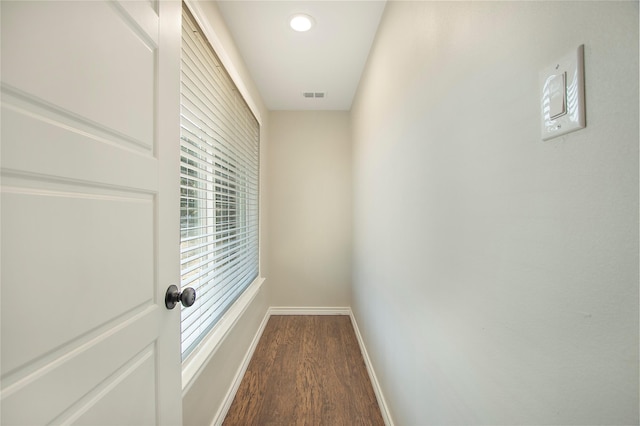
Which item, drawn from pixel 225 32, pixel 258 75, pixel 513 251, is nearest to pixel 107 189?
pixel 513 251

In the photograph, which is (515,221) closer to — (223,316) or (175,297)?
(175,297)

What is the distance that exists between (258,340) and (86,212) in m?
2.39

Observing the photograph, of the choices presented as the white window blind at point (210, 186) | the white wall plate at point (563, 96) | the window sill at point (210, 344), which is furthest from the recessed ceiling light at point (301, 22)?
the window sill at point (210, 344)

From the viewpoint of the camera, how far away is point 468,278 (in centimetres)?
80

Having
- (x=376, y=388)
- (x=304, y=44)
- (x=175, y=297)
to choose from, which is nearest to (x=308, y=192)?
(x=304, y=44)

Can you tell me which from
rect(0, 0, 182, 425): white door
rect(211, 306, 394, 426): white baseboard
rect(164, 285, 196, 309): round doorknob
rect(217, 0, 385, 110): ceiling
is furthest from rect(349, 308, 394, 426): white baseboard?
rect(217, 0, 385, 110): ceiling

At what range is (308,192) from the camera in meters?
3.27

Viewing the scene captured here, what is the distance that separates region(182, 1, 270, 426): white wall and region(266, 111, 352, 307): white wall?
0.42 m

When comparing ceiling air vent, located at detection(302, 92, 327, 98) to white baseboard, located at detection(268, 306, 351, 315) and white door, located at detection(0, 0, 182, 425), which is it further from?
white baseboard, located at detection(268, 306, 351, 315)

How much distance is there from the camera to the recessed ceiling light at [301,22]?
1.73 meters

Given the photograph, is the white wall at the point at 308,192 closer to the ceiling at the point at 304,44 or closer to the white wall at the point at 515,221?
the ceiling at the point at 304,44

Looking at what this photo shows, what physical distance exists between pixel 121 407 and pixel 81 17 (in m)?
0.86

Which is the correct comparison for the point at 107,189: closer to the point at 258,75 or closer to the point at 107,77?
the point at 107,77

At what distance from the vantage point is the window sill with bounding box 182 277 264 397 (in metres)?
1.18
